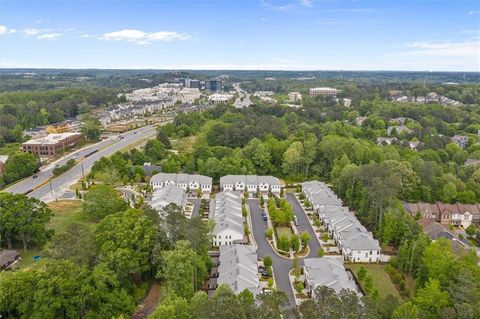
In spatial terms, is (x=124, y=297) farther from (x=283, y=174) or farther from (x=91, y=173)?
(x=283, y=174)

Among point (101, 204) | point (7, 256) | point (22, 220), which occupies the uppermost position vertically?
point (22, 220)

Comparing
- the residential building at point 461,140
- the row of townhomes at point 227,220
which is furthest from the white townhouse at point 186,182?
the residential building at point 461,140

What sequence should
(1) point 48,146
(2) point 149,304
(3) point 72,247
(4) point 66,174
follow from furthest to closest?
1. (1) point 48,146
2. (4) point 66,174
3. (2) point 149,304
4. (3) point 72,247

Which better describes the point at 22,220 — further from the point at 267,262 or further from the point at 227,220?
the point at 267,262

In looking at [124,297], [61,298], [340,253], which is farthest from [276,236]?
[61,298]

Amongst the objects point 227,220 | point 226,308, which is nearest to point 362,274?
point 227,220
